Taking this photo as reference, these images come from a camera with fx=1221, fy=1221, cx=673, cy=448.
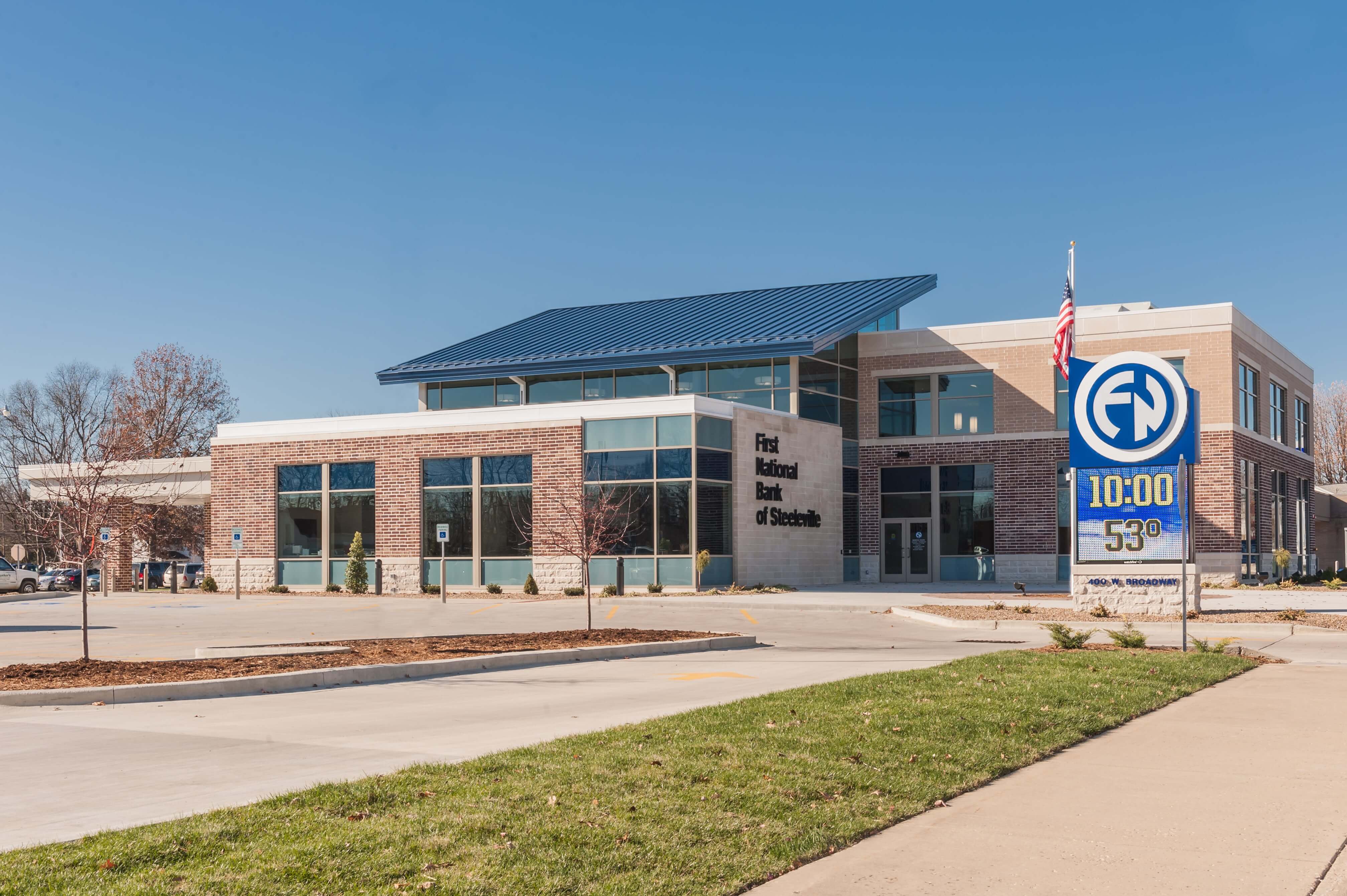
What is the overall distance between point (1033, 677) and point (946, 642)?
7.01 meters

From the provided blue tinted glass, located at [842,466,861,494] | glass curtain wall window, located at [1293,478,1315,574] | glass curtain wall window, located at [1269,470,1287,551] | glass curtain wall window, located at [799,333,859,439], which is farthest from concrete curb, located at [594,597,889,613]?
glass curtain wall window, located at [1293,478,1315,574]

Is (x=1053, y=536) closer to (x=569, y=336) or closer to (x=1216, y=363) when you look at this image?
(x=1216, y=363)

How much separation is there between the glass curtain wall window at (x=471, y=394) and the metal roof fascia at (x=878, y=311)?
1100 centimetres

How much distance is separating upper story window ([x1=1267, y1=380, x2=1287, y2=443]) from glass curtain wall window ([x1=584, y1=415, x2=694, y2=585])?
2165cm

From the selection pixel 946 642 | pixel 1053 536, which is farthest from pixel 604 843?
pixel 1053 536

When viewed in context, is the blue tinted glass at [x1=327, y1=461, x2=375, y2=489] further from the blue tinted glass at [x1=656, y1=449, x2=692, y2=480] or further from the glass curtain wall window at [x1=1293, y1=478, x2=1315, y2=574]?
the glass curtain wall window at [x1=1293, y1=478, x2=1315, y2=574]

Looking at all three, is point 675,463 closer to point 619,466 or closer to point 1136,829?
point 619,466

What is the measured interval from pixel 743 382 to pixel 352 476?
43.1ft

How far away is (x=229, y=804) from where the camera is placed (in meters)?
7.04

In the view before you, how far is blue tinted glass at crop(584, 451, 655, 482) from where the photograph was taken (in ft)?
115

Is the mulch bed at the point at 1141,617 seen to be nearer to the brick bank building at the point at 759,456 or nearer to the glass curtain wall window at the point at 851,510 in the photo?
the brick bank building at the point at 759,456

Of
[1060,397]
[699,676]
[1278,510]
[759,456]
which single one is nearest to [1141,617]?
[699,676]

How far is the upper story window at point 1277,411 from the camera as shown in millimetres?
42438

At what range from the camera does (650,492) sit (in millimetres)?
35000
